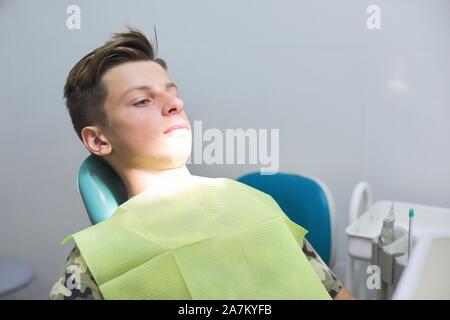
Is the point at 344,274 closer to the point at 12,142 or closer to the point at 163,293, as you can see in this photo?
the point at 163,293

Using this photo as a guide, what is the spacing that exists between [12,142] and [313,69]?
0.79 meters

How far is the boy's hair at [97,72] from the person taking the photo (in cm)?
106

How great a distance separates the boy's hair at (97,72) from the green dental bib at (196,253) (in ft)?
0.81

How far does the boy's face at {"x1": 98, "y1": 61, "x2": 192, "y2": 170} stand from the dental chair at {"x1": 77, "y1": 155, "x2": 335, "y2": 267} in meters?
0.07

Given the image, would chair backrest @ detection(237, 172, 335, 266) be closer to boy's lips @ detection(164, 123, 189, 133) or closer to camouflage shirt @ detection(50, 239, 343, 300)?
boy's lips @ detection(164, 123, 189, 133)

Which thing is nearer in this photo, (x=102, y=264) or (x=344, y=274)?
(x=102, y=264)

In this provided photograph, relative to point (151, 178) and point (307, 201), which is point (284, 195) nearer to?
point (307, 201)

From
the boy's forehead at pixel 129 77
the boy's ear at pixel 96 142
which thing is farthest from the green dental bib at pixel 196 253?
the boy's forehead at pixel 129 77

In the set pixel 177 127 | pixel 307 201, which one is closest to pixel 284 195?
pixel 307 201

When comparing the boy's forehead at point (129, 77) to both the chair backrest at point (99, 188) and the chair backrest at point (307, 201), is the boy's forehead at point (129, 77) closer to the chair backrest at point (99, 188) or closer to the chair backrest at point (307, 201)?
the chair backrest at point (99, 188)

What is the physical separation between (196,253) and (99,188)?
11.5 inches

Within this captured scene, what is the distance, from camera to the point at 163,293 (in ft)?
2.87

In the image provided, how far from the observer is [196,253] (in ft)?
2.95

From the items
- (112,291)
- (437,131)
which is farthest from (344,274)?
(112,291)
